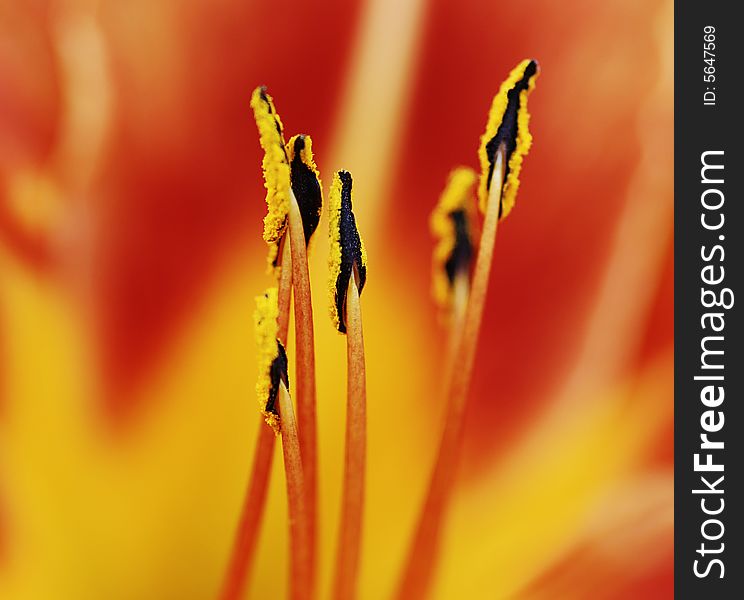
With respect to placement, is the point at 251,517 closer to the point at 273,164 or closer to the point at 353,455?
the point at 353,455

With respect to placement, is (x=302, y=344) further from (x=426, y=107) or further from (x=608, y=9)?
(x=608, y=9)

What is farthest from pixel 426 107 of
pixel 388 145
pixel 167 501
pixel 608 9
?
pixel 167 501

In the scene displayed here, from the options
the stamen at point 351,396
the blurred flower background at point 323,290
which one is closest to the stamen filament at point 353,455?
the stamen at point 351,396
